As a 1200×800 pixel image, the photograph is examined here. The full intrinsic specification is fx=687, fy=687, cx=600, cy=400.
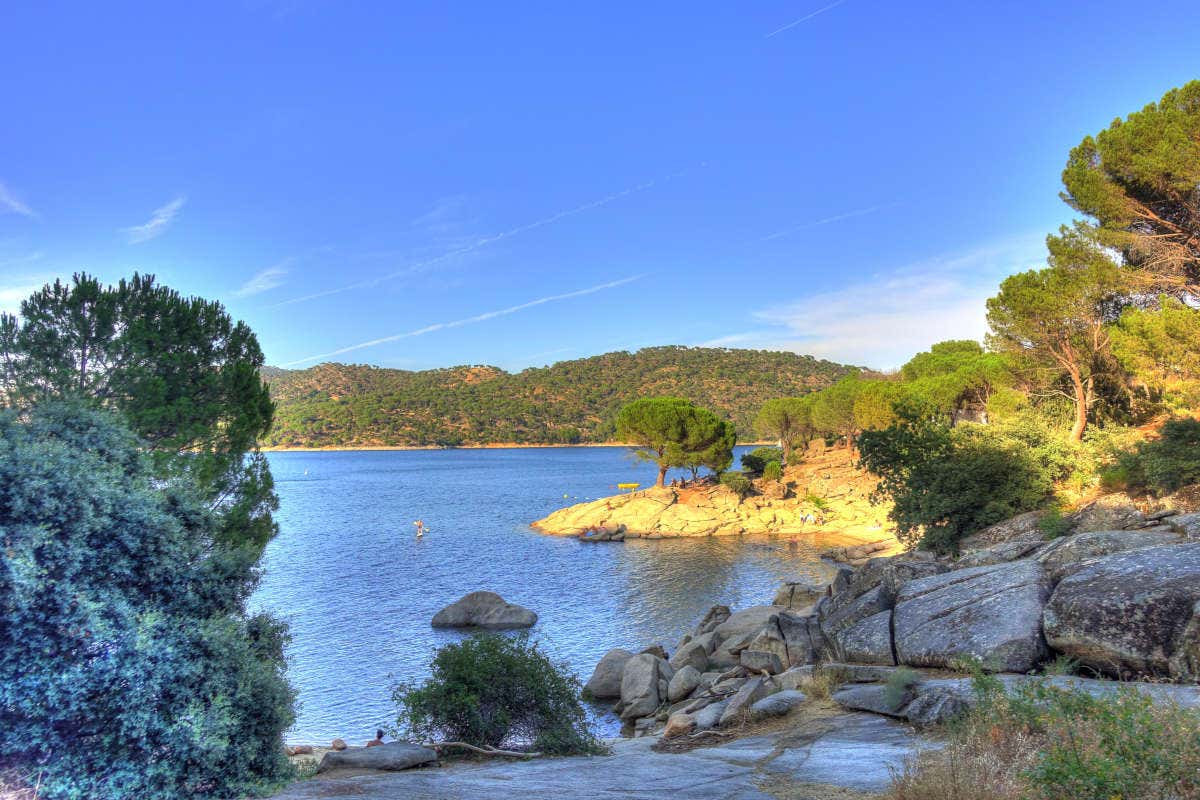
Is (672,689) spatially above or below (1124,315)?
below

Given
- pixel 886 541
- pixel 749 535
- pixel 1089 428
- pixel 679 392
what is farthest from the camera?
pixel 679 392

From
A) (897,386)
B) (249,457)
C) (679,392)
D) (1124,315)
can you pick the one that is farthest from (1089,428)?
(679,392)

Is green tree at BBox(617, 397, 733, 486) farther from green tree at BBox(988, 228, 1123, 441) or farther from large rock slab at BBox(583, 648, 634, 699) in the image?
large rock slab at BBox(583, 648, 634, 699)

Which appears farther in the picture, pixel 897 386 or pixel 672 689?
pixel 897 386

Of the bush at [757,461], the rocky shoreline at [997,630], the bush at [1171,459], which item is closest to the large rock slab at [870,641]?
the rocky shoreline at [997,630]

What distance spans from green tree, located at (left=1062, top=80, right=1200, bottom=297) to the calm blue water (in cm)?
2122

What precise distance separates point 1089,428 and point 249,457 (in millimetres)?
31096

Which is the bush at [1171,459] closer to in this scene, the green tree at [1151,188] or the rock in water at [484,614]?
the green tree at [1151,188]

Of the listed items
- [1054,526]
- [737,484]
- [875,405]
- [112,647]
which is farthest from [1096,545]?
[875,405]

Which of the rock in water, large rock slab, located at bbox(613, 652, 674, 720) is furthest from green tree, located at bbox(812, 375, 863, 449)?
large rock slab, located at bbox(613, 652, 674, 720)

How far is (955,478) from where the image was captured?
23359mm

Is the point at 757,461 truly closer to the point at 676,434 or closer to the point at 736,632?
the point at 676,434

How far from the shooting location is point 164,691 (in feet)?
19.4

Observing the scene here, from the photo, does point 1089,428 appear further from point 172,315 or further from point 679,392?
point 679,392
